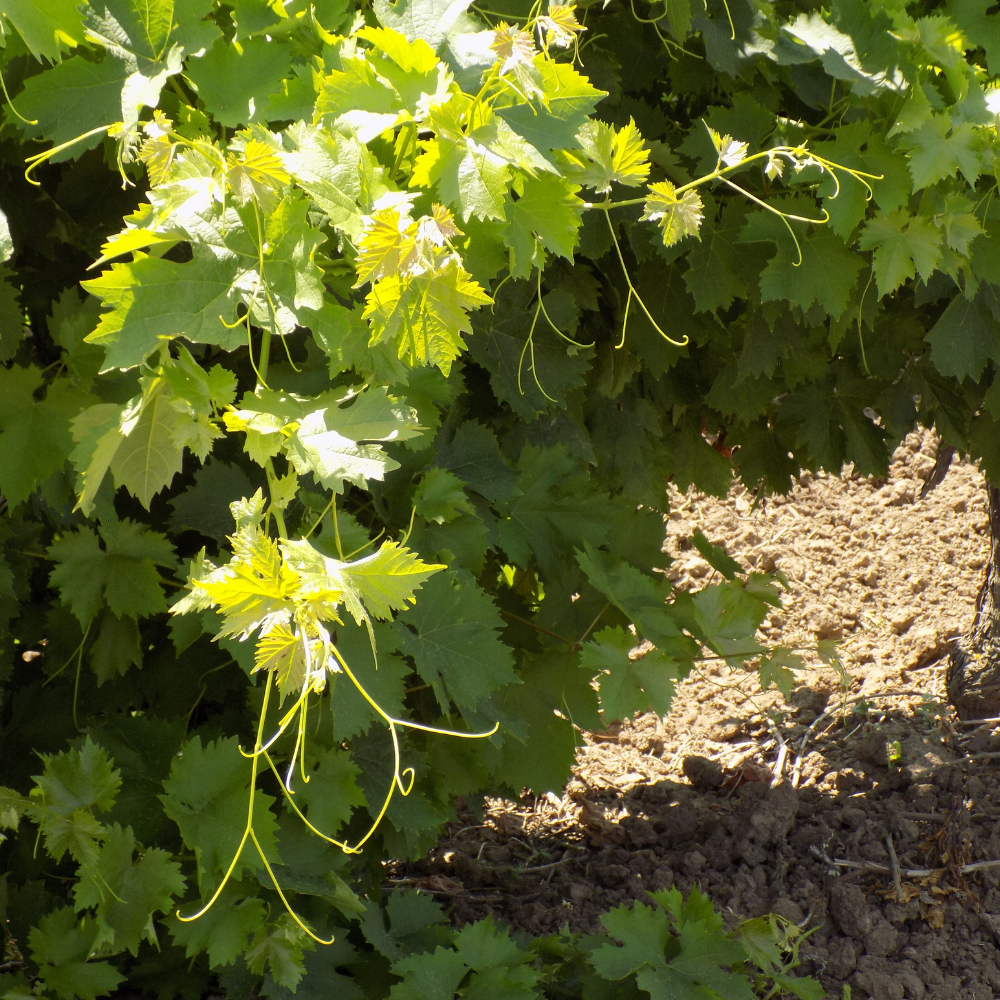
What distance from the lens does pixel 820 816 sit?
2.65m

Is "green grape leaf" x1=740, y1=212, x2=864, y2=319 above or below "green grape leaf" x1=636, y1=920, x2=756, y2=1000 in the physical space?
above

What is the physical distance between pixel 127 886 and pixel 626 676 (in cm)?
74

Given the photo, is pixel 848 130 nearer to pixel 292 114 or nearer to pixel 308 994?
pixel 292 114

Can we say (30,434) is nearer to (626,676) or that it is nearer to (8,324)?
(8,324)

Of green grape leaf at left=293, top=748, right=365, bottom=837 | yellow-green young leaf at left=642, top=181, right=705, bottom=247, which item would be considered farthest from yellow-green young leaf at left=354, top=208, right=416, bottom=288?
green grape leaf at left=293, top=748, right=365, bottom=837

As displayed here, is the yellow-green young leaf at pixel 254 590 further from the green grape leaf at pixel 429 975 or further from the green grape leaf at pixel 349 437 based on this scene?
the green grape leaf at pixel 429 975

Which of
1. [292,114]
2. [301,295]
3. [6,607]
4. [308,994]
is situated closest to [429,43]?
[292,114]

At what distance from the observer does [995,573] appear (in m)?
3.16

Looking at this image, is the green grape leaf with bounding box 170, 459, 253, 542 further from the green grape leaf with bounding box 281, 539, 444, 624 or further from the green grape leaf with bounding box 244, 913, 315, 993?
the green grape leaf with bounding box 281, 539, 444, 624

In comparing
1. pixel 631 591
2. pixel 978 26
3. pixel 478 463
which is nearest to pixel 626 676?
pixel 631 591

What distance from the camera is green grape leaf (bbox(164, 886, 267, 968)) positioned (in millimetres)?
1294

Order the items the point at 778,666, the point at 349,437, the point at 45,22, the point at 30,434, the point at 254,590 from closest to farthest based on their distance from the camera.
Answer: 1. the point at 254,590
2. the point at 349,437
3. the point at 45,22
4. the point at 30,434
5. the point at 778,666

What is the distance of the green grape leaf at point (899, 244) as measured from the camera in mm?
1422

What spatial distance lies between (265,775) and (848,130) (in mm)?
1235
